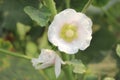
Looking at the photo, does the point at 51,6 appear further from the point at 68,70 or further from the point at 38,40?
the point at 38,40

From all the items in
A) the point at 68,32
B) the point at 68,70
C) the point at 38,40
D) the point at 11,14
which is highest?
the point at 68,32

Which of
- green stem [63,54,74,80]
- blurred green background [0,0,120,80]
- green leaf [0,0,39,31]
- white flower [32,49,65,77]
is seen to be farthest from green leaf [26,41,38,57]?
white flower [32,49,65,77]

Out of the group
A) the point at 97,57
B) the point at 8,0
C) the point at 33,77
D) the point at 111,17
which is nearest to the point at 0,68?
the point at 33,77

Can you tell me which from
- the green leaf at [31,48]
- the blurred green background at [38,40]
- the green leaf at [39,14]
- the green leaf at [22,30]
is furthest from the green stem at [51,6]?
the green leaf at [22,30]

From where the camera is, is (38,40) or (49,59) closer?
(49,59)

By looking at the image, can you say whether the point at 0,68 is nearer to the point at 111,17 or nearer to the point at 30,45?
the point at 30,45

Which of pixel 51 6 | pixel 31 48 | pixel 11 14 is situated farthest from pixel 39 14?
pixel 31 48

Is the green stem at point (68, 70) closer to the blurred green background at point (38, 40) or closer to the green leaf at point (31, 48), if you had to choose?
the blurred green background at point (38, 40)
